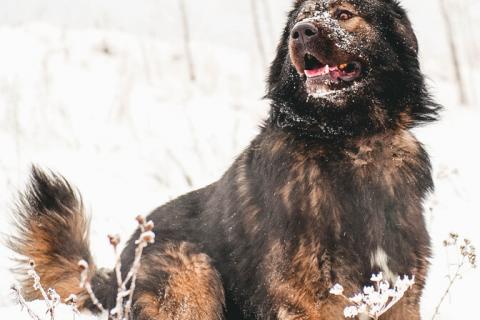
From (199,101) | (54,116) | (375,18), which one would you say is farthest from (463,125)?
(375,18)

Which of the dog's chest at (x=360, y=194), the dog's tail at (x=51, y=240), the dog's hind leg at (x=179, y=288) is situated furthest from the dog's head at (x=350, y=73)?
the dog's tail at (x=51, y=240)

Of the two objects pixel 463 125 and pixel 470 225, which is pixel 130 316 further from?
pixel 463 125

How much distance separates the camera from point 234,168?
11.2 feet

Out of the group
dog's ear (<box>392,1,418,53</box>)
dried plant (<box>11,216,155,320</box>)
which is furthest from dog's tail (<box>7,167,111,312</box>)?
dog's ear (<box>392,1,418,53</box>)

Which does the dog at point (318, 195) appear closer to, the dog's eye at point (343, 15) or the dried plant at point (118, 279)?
the dog's eye at point (343, 15)

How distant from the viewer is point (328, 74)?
115 inches

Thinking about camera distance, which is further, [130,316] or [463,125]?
[463,125]

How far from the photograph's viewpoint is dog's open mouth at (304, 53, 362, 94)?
9.51ft

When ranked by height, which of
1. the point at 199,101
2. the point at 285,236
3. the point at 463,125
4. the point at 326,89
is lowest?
the point at 463,125

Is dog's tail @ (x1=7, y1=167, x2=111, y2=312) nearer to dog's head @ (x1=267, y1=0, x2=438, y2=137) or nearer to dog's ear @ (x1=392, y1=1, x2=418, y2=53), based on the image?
dog's head @ (x1=267, y1=0, x2=438, y2=137)

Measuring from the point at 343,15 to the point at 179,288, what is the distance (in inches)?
67.3

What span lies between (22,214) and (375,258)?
84.8 inches

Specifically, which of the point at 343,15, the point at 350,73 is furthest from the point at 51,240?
the point at 343,15

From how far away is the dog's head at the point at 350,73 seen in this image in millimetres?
2902
